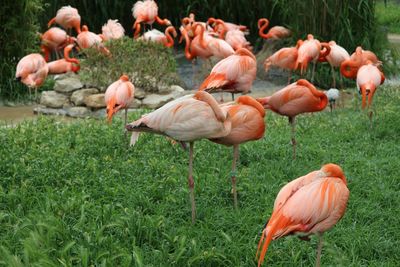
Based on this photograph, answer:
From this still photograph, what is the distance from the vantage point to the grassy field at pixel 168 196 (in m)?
3.79

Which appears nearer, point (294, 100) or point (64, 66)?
point (294, 100)

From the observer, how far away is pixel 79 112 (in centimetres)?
820

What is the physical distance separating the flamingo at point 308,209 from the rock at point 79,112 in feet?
16.2

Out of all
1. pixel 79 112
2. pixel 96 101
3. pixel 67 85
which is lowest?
pixel 79 112

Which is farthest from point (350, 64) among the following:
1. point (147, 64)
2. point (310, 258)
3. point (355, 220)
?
point (310, 258)

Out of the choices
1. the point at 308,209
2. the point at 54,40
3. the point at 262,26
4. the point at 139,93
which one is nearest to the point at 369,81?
the point at 139,93

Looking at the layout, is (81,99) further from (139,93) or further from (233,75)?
(233,75)

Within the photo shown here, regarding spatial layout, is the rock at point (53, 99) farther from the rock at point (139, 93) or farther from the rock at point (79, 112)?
the rock at point (139, 93)

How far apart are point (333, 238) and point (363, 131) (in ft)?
9.25

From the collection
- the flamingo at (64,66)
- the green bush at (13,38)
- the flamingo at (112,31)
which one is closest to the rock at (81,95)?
the flamingo at (64,66)

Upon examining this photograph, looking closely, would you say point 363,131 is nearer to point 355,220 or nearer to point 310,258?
point 355,220

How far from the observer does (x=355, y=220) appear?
4461 millimetres

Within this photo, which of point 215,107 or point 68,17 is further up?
point 68,17

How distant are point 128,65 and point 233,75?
8.25 feet
